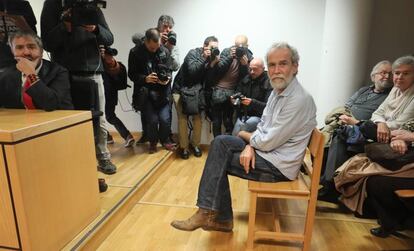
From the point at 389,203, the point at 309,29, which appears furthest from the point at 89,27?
the point at 309,29

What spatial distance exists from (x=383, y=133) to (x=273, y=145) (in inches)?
32.8

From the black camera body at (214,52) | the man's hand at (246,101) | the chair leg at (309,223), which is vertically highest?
the black camera body at (214,52)

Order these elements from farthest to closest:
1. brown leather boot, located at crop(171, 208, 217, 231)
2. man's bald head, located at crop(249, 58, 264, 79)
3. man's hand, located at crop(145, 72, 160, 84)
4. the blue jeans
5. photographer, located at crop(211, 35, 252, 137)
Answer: photographer, located at crop(211, 35, 252, 137)
man's hand, located at crop(145, 72, 160, 84)
man's bald head, located at crop(249, 58, 264, 79)
brown leather boot, located at crop(171, 208, 217, 231)
the blue jeans

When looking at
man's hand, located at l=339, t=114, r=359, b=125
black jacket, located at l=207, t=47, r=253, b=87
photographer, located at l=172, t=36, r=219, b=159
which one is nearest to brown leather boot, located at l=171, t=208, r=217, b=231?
man's hand, located at l=339, t=114, r=359, b=125

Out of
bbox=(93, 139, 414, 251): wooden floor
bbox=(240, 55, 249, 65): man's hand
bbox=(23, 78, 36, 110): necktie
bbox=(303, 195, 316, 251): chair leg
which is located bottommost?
bbox=(93, 139, 414, 251): wooden floor

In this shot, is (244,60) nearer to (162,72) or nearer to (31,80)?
(162,72)

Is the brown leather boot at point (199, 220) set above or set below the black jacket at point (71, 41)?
below

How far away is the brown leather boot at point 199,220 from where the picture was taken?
70.3 inches

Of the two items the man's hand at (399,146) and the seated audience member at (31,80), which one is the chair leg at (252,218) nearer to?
the man's hand at (399,146)

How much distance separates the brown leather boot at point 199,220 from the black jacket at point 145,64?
4.61ft

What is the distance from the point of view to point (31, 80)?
152 centimetres

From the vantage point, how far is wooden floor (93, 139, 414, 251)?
1.69 metres

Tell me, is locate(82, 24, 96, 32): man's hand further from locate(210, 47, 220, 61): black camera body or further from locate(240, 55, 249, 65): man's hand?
locate(240, 55, 249, 65): man's hand

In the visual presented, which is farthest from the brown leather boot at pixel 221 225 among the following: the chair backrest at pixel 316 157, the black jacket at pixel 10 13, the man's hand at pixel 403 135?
the black jacket at pixel 10 13
